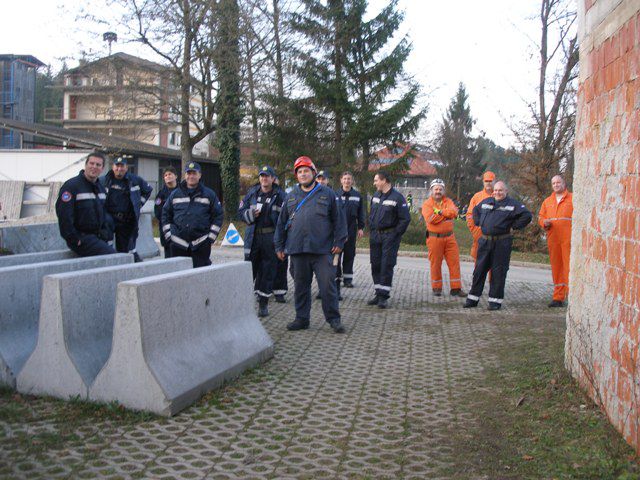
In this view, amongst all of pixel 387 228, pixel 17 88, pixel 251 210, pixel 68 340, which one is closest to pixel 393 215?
pixel 387 228

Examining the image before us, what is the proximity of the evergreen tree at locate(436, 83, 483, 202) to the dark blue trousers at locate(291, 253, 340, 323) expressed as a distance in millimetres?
45190

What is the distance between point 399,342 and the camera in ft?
27.8

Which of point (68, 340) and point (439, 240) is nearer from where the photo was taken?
point (68, 340)

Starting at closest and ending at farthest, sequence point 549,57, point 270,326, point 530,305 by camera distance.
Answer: point 270,326 < point 530,305 < point 549,57

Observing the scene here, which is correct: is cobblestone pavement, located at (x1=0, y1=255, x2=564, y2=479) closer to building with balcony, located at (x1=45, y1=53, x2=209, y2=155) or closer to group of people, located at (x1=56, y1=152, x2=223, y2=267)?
group of people, located at (x1=56, y1=152, x2=223, y2=267)

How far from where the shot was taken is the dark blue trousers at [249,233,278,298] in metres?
9.97

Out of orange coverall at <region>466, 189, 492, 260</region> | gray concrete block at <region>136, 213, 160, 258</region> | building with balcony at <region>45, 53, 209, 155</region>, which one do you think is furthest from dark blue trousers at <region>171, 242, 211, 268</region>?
building with balcony at <region>45, 53, 209, 155</region>

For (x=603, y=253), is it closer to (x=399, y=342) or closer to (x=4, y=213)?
(x=399, y=342)

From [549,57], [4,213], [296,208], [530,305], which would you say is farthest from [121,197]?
[549,57]

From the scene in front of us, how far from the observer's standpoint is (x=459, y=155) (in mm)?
59469

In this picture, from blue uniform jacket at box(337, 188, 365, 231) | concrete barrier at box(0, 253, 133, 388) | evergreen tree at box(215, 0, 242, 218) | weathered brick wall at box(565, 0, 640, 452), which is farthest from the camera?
evergreen tree at box(215, 0, 242, 218)

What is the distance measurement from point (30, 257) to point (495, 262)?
650 cm

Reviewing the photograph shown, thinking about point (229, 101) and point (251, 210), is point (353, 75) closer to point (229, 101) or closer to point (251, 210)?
point (229, 101)

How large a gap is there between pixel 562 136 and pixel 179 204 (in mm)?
17730
